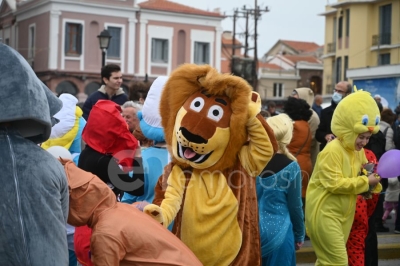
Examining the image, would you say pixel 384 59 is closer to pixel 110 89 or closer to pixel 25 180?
pixel 110 89

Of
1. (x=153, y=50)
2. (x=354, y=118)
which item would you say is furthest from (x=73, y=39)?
(x=354, y=118)

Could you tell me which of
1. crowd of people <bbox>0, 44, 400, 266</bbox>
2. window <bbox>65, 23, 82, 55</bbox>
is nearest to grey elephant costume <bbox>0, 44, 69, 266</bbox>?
crowd of people <bbox>0, 44, 400, 266</bbox>

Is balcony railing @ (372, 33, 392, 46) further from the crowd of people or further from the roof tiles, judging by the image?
the crowd of people

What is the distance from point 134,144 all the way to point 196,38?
38.7 m

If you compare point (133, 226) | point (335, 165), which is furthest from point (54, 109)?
point (335, 165)

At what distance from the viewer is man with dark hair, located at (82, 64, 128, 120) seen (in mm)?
8461

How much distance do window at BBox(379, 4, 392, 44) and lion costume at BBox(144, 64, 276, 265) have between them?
45.8 metres

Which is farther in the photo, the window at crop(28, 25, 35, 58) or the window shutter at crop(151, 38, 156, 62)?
the window shutter at crop(151, 38, 156, 62)

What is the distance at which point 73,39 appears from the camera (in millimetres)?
40594

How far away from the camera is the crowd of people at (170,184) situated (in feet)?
9.52

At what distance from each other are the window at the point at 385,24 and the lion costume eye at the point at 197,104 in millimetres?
45852

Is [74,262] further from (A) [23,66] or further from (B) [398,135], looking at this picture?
(B) [398,135]

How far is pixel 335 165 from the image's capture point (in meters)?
6.02

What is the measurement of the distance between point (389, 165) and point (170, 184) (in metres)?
2.30
